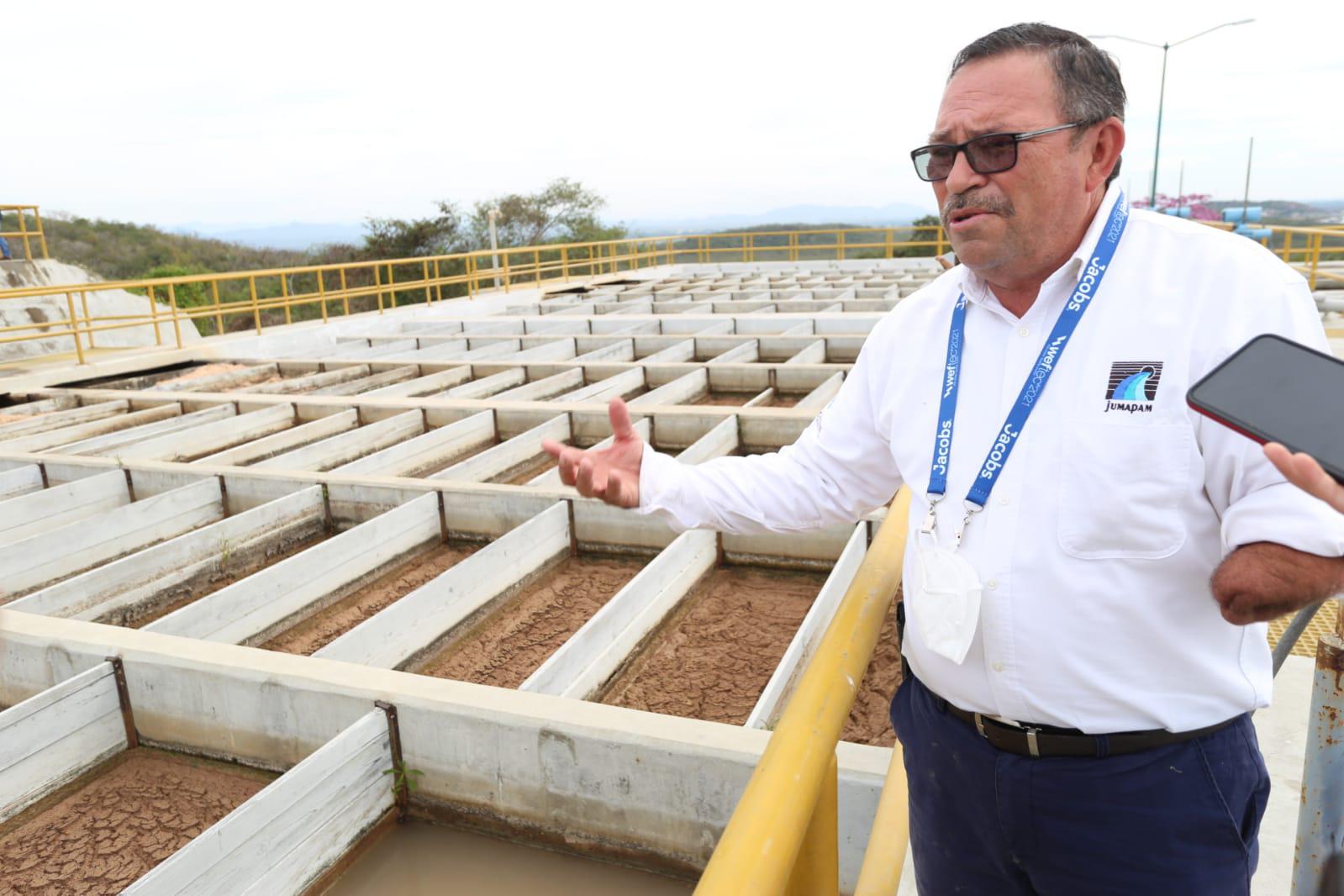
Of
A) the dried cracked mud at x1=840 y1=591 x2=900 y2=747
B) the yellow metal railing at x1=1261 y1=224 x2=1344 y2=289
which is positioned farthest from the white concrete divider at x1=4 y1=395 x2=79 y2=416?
the yellow metal railing at x1=1261 y1=224 x2=1344 y2=289

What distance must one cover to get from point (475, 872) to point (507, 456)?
180 inches

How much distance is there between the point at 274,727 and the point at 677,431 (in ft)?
15.8

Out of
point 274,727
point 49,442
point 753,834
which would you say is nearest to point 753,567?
point 274,727

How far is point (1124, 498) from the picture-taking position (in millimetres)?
1453

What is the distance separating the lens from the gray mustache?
1.63 meters

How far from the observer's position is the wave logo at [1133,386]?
4.80ft

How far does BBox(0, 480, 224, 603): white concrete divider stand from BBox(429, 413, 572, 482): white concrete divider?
1591mm

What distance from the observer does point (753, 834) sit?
1.30m

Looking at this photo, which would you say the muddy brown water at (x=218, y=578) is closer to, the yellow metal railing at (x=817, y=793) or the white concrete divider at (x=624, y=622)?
the white concrete divider at (x=624, y=622)

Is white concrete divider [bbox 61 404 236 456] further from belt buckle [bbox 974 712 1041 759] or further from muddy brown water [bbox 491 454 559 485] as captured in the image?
belt buckle [bbox 974 712 1041 759]

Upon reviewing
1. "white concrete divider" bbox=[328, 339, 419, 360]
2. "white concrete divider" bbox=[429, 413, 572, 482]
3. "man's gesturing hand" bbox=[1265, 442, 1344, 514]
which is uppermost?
"man's gesturing hand" bbox=[1265, 442, 1344, 514]

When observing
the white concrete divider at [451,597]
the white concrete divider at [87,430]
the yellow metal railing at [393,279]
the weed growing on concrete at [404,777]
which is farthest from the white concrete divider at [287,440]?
the weed growing on concrete at [404,777]

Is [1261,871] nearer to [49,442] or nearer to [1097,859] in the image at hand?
[1097,859]

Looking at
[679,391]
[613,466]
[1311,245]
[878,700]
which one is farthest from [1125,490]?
[1311,245]
